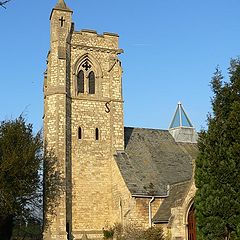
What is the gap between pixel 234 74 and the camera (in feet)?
71.4

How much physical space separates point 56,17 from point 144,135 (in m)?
11.3

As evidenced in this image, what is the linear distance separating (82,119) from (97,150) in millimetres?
2507

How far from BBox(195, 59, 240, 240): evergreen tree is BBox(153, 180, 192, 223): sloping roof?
7.78 metres

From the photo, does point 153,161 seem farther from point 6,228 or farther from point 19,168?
point 6,228

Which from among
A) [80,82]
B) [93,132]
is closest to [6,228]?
[93,132]

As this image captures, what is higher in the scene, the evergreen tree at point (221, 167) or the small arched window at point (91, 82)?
the small arched window at point (91, 82)

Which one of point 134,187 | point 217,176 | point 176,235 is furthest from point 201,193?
point 134,187

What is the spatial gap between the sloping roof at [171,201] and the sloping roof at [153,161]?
846 millimetres

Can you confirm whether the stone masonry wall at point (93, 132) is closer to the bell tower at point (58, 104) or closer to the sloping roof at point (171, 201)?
the bell tower at point (58, 104)

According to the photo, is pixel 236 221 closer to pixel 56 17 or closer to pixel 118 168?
pixel 118 168

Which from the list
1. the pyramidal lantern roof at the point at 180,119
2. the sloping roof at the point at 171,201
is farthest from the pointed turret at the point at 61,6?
the sloping roof at the point at 171,201

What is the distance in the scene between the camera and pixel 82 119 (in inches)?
1404

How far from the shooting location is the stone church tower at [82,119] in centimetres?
3359

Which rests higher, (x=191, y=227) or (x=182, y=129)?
(x=182, y=129)
